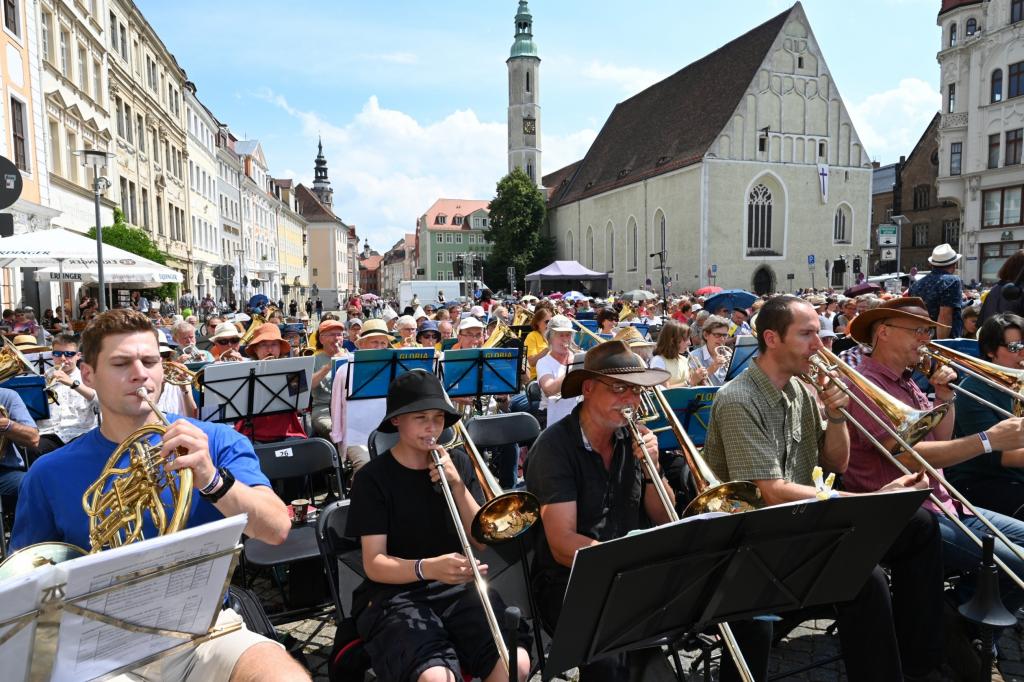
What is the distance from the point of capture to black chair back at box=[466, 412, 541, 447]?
5.68m

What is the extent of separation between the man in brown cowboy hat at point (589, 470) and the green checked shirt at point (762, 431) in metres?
0.48

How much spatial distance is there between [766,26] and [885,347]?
52.3 meters

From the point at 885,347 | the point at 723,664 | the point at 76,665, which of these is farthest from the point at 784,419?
the point at 76,665

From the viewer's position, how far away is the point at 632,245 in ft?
179

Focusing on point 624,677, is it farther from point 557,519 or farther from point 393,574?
point 393,574

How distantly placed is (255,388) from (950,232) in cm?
6364

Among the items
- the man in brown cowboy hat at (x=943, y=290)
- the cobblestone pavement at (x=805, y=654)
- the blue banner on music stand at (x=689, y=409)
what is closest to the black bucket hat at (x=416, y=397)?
the cobblestone pavement at (x=805, y=654)

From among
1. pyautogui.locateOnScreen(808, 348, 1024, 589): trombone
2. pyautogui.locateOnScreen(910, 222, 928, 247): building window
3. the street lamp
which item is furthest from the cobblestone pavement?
pyautogui.locateOnScreen(910, 222, 928, 247): building window

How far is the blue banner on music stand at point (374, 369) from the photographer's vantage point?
6.40 metres

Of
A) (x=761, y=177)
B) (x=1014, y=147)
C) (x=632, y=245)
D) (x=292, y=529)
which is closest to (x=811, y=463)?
(x=292, y=529)

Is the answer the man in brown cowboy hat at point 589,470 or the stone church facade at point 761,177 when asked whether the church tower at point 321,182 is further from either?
the man in brown cowboy hat at point 589,470

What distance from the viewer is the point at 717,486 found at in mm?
2959

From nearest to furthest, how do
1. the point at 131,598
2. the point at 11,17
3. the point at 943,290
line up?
1. the point at 131,598
2. the point at 943,290
3. the point at 11,17

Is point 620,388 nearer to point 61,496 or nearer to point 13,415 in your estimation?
point 61,496
